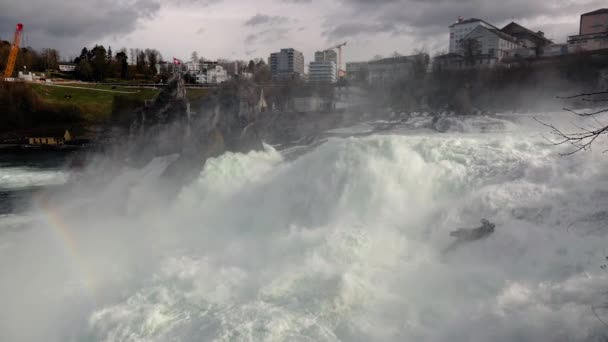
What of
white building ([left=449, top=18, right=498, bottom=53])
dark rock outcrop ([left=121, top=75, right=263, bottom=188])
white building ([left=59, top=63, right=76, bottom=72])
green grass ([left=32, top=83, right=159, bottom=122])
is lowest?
dark rock outcrop ([left=121, top=75, right=263, bottom=188])

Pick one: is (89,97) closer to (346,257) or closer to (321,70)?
(346,257)

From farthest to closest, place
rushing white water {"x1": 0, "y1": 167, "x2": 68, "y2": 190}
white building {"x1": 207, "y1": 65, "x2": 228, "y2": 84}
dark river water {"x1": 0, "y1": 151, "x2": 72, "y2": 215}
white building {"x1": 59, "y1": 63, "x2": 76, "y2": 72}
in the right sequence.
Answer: white building {"x1": 207, "y1": 65, "x2": 228, "y2": 84}, white building {"x1": 59, "y1": 63, "x2": 76, "y2": 72}, rushing white water {"x1": 0, "y1": 167, "x2": 68, "y2": 190}, dark river water {"x1": 0, "y1": 151, "x2": 72, "y2": 215}

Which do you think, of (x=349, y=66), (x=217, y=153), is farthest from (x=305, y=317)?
(x=349, y=66)

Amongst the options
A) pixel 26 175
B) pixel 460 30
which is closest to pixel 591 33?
pixel 460 30

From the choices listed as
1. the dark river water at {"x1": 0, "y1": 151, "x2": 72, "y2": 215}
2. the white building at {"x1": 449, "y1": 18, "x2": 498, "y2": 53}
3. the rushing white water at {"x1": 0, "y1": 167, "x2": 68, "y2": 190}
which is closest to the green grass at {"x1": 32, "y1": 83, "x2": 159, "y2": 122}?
the dark river water at {"x1": 0, "y1": 151, "x2": 72, "y2": 215}

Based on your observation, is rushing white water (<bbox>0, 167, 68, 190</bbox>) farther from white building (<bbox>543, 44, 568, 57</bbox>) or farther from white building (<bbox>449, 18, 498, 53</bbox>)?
white building (<bbox>449, 18, 498, 53</bbox>)
